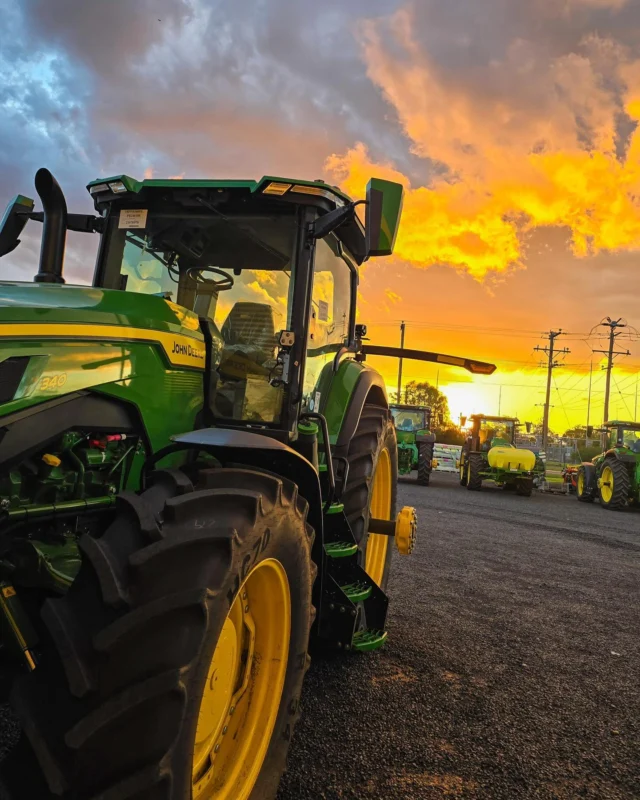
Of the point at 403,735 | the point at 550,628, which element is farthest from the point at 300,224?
the point at 550,628

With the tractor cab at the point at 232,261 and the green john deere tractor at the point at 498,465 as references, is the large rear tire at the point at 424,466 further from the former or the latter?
the tractor cab at the point at 232,261

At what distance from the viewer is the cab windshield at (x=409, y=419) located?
20016 millimetres

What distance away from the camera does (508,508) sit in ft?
43.0

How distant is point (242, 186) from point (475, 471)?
50.3ft

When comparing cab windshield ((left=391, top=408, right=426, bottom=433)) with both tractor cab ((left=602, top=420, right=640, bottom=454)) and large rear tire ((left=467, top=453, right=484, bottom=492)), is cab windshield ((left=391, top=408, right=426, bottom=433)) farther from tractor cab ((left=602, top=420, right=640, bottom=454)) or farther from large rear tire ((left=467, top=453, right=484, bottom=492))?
tractor cab ((left=602, top=420, right=640, bottom=454))

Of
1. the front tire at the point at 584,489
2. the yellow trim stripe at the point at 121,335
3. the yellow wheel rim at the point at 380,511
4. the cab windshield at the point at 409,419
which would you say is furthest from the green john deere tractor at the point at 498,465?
the yellow trim stripe at the point at 121,335

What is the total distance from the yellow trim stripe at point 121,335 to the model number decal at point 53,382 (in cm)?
13

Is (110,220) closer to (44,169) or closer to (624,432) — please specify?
(44,169)

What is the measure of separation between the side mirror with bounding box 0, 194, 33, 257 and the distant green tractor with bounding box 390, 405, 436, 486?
1310 centimetres

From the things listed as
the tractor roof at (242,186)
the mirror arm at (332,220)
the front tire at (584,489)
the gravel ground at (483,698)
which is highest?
the tractor roof at (242,186)

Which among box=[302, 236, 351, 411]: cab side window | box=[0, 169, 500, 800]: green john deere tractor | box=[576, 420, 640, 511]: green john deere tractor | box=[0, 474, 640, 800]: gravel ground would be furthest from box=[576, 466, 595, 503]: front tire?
box=[302, 236, 351, 411]: cab side window

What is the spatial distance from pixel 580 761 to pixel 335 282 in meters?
2.64

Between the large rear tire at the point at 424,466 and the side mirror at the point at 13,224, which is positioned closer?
the side mirror at the point at 13,224

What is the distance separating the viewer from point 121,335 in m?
2.32
